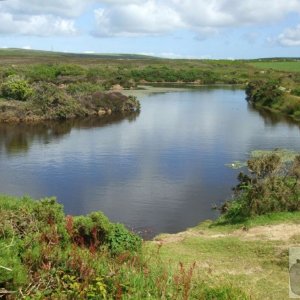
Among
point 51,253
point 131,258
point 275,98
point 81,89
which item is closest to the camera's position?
point 51,253

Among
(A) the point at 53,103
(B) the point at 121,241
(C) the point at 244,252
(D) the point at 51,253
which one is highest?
(D) the point at 51,253

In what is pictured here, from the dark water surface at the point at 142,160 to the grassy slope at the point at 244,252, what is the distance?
4.22 metres

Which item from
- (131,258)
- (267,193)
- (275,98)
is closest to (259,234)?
(267,193)

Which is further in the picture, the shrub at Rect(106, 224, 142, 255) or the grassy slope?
the shrub at Rect(106, 224, 142, 255)

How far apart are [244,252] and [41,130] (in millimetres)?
39406

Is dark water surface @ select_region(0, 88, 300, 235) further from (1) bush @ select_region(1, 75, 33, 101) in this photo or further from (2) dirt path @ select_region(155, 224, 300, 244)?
(1) bush @ select_region(1, 75, 33, 101)

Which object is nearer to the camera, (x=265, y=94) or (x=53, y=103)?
(x=53, y=103)

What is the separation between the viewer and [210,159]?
122ft

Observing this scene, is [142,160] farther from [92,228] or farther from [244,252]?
[92,228]

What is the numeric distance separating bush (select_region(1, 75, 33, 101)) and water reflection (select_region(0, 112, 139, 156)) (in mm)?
7010

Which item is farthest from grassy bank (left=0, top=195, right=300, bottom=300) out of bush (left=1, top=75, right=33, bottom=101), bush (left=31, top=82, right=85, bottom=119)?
bush (left=1, top=75, right=33, bottom=101)

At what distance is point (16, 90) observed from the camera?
62.5 meters

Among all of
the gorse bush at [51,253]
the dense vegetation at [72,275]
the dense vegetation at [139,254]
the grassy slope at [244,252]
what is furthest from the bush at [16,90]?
the dense vegetation at [72,275]

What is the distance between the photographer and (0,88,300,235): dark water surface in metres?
25.8
